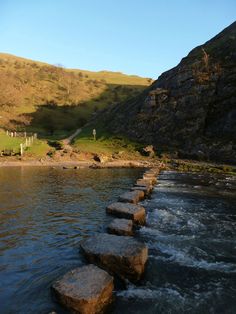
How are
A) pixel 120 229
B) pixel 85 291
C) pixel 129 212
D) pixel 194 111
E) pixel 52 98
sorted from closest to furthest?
pixel 85 291 → pixel 120 229 → pixel 129 212 → pixel 194 111 → pixel 52 98

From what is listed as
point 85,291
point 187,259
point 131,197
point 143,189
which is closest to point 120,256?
point 85,291

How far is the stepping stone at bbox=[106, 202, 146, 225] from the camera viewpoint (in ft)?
54.4

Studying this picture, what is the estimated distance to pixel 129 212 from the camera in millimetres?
16812

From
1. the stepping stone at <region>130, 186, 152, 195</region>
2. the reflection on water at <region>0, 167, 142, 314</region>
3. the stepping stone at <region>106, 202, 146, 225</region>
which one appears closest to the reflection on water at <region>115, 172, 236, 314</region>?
the stepping stone at <region>106, 202, 146, 225</region>

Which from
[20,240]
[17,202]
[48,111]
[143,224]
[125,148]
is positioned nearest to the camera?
[20,240]

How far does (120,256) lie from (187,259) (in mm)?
2921

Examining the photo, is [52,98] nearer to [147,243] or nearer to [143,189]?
[143,189]

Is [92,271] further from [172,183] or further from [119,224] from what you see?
[172,183]

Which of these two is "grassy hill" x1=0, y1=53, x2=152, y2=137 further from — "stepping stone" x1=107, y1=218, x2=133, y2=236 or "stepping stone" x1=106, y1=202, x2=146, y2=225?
"stepping stone" x1=107, y1=218, x2=133, y2=236

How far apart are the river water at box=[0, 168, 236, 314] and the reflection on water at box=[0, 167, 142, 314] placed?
0.10ft

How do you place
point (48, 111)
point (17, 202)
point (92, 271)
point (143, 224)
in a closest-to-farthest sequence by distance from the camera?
point (92, 271) < point (143, 224) < point (17, 202) < point (48, 111)

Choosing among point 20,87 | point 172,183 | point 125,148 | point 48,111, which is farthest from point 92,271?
point 20,87

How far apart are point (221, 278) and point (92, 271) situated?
4.26 metres

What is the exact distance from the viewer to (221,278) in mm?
10883
